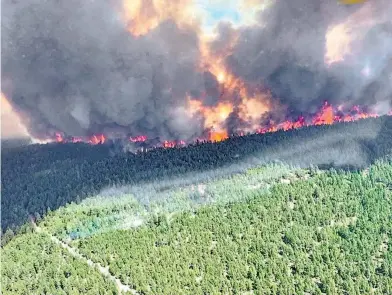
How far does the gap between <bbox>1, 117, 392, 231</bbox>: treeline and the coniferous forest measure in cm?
21

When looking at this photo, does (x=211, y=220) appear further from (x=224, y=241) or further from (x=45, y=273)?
(x=45, y=273)

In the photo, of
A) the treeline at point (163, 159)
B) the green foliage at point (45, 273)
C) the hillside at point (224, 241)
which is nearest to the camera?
the hillside at point (224, 241)

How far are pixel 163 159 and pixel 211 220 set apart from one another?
18.2m

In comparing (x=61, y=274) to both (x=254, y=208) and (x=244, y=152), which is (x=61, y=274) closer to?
(x=254, y=208)

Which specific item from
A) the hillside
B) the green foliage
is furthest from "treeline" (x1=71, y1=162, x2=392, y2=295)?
the green foliage

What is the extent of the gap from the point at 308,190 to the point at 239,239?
31.4 ft

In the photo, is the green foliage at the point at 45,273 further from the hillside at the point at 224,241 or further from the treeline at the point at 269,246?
the treeline at the point at 269,246

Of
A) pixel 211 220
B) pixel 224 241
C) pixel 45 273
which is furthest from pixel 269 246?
pixel 45 273

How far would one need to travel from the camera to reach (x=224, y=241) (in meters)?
40.1

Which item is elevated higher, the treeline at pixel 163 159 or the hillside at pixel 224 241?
the treeline at pixel 163 159

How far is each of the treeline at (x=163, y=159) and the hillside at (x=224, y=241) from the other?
11.5 ft

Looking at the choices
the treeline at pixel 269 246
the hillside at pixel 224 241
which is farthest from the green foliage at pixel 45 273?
the treeline at pixel 269 246

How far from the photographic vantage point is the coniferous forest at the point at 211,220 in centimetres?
3603

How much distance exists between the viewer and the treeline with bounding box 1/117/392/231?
52.6m
